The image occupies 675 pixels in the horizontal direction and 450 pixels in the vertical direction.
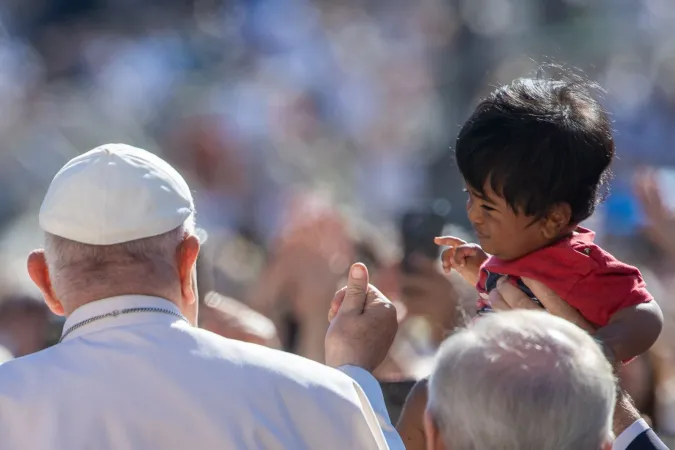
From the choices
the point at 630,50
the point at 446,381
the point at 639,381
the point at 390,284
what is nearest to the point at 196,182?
the point at 390,284

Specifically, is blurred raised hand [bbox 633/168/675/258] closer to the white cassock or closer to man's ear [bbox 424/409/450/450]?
the white cassock

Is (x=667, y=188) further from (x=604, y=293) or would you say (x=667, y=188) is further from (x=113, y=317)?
(x=113, y=317)

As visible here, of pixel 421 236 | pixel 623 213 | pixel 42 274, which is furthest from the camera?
pixel 623 213

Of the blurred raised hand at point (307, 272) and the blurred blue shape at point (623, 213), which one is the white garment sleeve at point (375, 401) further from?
the blurred blue shape at point (623, 213)

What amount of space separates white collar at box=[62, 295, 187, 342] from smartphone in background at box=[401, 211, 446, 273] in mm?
2522

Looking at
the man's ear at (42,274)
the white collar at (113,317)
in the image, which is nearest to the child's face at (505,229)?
the white collar at (113,317)

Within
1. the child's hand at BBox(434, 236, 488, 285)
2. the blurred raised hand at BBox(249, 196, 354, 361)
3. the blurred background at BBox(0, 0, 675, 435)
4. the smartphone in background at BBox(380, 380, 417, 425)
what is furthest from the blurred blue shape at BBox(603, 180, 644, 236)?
the child's hand at BBox(434, 236, 488, 285)

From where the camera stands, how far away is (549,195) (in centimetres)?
242

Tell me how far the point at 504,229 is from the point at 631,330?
1.23 ft

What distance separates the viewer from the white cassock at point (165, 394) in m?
1.97

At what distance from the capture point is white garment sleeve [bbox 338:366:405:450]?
224cm

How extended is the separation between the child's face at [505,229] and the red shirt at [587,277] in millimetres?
29

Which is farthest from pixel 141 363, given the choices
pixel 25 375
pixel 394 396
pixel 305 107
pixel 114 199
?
pixel 305 107

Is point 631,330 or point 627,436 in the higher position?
point 631,330
